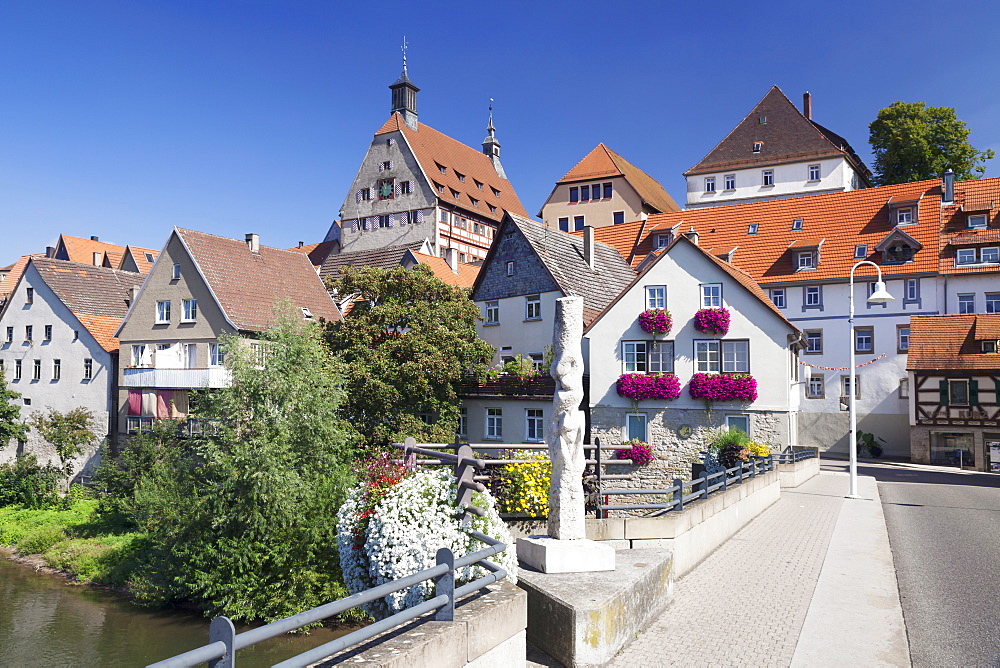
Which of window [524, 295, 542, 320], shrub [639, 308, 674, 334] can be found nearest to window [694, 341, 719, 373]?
shrub [639, 308, 674, 334]

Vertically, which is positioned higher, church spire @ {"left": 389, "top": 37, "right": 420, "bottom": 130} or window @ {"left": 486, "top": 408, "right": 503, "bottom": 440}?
church spire @ {"left": 389, "top": 37, "right": 420, "bottom": 130}

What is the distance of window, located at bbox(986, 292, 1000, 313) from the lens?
37719 mm

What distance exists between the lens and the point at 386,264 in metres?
52.3

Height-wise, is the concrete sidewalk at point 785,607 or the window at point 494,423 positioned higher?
the window at point 494,423

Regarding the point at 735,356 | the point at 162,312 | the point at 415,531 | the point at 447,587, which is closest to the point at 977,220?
the point at 735,356

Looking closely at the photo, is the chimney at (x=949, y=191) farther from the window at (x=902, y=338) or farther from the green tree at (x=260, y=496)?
the green tree at (x=260, y=496)

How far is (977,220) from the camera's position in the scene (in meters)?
39.8

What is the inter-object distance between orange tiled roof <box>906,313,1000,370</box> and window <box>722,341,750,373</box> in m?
12.2

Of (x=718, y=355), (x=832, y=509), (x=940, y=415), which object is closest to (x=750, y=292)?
(x=718, y=355)

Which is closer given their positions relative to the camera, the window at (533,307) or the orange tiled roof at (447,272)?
the window at (533,307)

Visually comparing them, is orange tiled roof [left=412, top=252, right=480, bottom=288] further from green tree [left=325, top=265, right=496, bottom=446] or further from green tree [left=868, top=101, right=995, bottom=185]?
green tree [left=868, top=101, right=995, bottom=185]

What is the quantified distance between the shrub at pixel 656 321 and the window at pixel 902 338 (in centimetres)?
1619

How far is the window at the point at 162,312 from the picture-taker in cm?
3744

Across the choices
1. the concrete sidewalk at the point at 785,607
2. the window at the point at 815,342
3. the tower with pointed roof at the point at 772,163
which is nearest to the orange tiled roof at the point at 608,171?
the tower with pointed roof at the point at 772,163
